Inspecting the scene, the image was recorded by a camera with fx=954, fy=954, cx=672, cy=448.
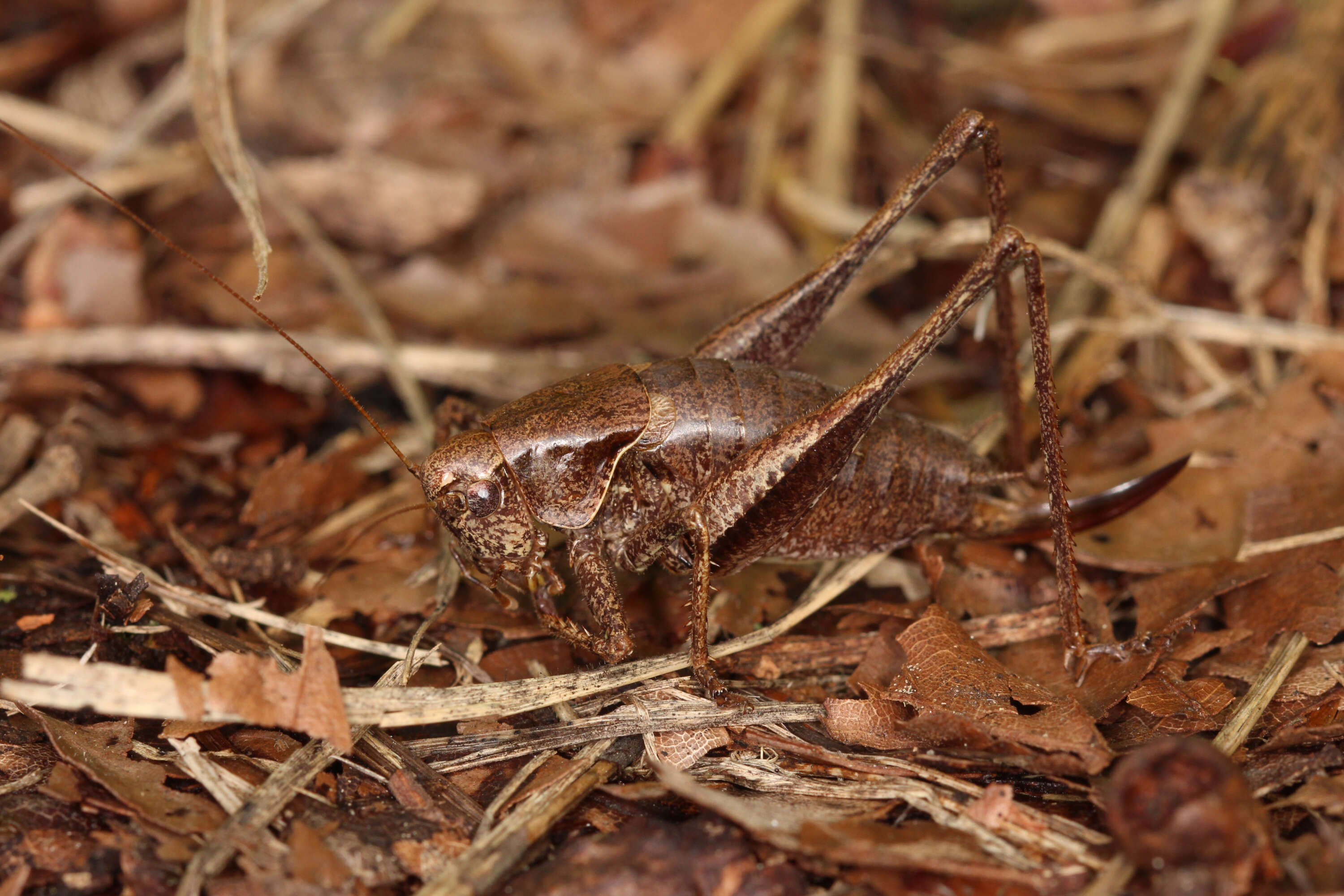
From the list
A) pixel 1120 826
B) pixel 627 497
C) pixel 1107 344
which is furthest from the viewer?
pixel 1107 344

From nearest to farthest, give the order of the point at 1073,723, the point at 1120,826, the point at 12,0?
the point at 1120,826 → the point at 1073,723 → the point at 12,0

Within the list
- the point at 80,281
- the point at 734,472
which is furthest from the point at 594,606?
the point at 80,281

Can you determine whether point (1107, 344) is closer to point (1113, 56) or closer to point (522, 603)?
point (1113, 56)

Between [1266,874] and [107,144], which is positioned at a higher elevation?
[107,144]

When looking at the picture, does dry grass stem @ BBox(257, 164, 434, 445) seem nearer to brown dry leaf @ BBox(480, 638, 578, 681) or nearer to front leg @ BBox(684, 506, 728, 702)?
brown dry leaf @ BBox(480, 638, 578, 681)

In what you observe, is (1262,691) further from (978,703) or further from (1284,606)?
(978,703)

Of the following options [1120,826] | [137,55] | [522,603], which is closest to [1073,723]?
[1120,826]

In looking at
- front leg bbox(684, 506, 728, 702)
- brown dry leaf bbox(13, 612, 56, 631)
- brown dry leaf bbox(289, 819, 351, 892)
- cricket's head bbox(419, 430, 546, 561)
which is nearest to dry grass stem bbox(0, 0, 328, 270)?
brown dry leaf bbox(13, 612, 56, 631)
